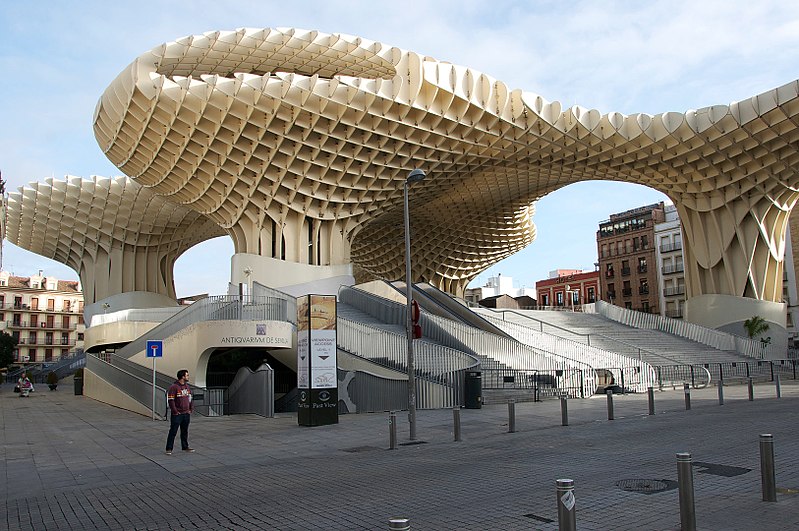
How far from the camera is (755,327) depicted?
131 ft

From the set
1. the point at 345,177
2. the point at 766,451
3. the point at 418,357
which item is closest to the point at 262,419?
the point at 418,357

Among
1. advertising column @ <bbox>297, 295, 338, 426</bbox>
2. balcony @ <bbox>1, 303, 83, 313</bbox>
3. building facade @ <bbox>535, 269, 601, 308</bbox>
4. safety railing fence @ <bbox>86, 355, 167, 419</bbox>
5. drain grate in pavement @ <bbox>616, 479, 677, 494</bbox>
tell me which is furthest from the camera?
building facade @ <bbox>535, 269, 601, 308</bbox>

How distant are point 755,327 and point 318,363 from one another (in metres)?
33.1

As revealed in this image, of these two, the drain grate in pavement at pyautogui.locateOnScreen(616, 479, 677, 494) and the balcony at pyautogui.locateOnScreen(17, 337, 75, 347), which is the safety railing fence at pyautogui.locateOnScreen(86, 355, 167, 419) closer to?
the drain grate in pavement at pyautogui.locateOnScreen(616, 479, 677, 494)

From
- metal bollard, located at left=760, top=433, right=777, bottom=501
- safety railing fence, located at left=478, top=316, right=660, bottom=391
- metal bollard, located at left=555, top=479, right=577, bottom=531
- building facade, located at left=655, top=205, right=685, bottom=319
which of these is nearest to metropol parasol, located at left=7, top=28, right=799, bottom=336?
safety railing fence, located at left=478, top=316, right=660, bottom=391

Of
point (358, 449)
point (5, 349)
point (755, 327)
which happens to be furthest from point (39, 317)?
point (358, 449)

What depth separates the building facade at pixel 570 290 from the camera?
8462 cm

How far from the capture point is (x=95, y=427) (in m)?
18.1

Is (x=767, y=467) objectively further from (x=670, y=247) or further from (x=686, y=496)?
(x=670, y=247)

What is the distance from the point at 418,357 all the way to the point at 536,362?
503 centimetres

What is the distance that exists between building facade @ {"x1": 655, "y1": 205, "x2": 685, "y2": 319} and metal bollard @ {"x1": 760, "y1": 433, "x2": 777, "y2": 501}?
6653cm

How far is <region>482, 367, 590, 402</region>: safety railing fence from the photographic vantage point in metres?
22.0

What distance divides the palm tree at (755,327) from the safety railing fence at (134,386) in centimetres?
3419

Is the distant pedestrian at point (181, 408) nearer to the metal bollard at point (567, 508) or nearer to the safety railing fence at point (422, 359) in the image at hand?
the safety railing fence at point (422, 359)
